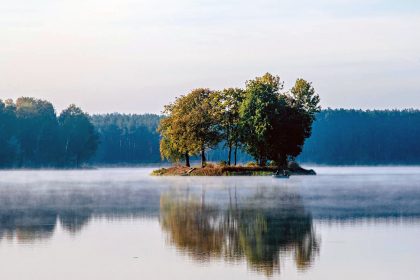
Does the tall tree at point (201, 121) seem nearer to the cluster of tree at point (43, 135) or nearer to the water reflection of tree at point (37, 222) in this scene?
the water reflection of tree at point (37, 222)

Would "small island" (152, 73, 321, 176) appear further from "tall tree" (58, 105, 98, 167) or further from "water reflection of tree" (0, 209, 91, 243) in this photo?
"tall tree" (58, 105, 98, 167)

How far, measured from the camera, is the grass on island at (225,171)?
333 feet

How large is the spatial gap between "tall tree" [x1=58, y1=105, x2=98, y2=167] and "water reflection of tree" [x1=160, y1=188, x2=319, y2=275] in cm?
14869

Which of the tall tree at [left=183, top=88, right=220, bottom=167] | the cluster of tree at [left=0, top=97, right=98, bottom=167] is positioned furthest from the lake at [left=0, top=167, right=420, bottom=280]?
the cluster of tree at [left=0, top=97, right=98, bottom=167]

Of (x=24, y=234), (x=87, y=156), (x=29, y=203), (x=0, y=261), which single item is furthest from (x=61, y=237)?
(x=87, y=156)

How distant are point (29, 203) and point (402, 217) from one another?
67.3ft

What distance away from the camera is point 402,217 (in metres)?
33.9

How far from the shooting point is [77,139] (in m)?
188

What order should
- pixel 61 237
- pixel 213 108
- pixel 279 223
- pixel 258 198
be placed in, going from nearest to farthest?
pixel 61 237 → pixel 279 223 → pixel 258 198 → pixel 213 108

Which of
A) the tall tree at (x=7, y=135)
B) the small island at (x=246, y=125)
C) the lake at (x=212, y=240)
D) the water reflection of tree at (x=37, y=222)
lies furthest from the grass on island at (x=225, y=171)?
the tall tree at (x=7, y=135)

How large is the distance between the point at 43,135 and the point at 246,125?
90.8 m

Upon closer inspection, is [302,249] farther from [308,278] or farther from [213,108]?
[213,108]

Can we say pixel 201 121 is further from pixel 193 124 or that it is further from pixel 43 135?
pixel 43 135

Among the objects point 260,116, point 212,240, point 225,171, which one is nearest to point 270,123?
point 260,116
